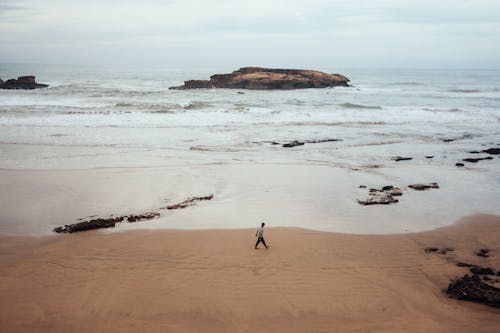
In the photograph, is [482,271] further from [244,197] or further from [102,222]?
[102,222]

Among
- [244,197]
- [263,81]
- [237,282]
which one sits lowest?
[237,282]

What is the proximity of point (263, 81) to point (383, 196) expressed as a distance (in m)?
49.8

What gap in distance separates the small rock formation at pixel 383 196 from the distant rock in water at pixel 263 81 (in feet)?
159

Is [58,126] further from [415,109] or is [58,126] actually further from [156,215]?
[415,109]

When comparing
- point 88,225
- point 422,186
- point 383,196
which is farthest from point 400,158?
point 88,225

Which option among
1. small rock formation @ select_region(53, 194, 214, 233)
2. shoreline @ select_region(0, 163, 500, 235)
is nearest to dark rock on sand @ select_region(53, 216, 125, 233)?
small rock formation @ select_region(53, 194, 214, 233)

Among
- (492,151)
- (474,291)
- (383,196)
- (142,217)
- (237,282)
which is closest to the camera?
(474,291)

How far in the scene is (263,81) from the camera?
60219 millimetres

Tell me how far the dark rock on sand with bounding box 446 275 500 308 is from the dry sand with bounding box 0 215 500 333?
0.15m

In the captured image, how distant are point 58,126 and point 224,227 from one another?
17568 mm

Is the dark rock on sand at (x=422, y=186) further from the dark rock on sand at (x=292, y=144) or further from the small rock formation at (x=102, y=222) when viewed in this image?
the small rock formation at (x=102, y=222)

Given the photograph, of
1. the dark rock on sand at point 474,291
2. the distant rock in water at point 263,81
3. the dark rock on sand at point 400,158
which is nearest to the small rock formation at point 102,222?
the dark rock on sand at point 474,291

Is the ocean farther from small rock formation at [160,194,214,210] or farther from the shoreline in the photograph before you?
small rock formation at [160,194,214,210]

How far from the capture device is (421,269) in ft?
26.4
